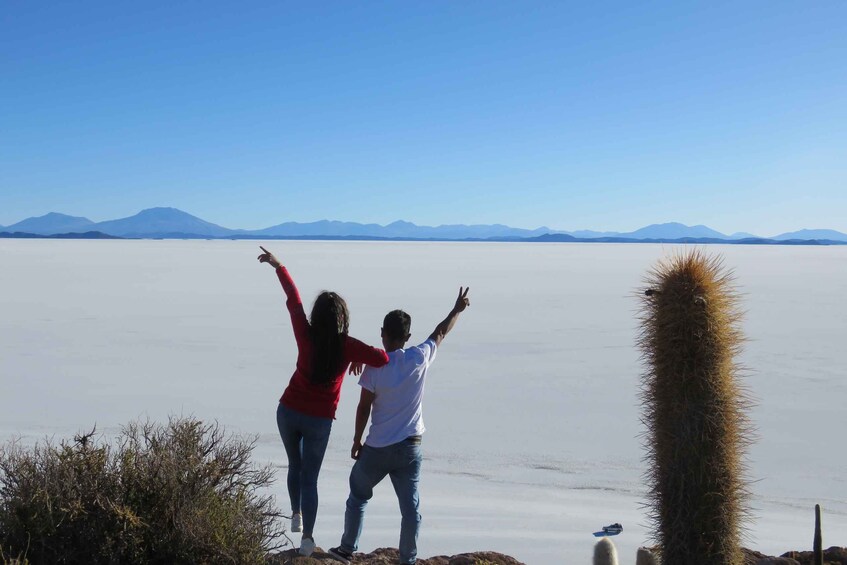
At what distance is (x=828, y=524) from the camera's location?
6.32m

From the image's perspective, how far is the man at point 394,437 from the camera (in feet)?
13.2

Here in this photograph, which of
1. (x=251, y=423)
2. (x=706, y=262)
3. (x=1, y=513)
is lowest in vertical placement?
(x=251, y=423)

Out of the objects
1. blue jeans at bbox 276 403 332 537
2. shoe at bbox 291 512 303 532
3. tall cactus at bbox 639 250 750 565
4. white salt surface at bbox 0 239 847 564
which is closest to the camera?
tall cactus at bbox 639 250 750 565

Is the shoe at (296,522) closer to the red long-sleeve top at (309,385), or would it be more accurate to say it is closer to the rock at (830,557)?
the red long-sleeve top at (309,385)

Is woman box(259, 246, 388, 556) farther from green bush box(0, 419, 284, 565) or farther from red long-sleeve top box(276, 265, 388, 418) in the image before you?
green bush box(0, 419, 284, 565)

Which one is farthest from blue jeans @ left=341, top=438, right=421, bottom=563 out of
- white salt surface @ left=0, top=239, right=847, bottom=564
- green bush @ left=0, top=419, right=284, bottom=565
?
white salt surface @ left=0, top=239, right=847, bottom=564

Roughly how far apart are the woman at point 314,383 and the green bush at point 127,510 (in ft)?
1.03

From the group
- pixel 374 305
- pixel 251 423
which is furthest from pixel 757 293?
pixel 251 423

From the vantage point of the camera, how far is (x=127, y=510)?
3.55 metres

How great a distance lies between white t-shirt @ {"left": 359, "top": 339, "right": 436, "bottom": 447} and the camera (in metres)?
4.01

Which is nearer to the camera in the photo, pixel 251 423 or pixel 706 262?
pixel 706 262

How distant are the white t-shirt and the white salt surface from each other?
4.62 ft

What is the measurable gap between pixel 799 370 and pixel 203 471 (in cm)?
1170

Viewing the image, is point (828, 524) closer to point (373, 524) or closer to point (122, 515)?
point (373, 524)
